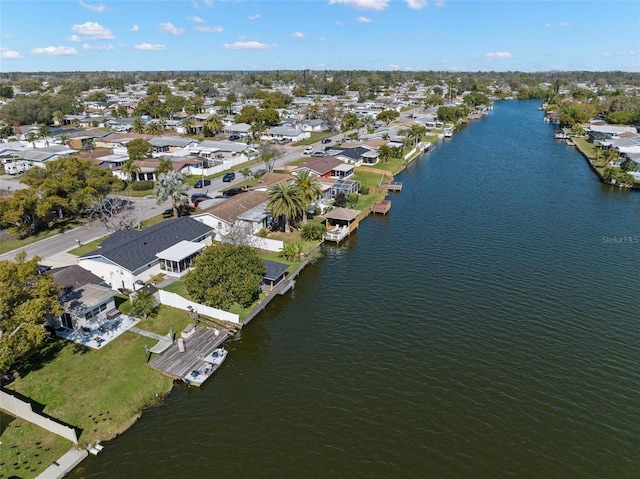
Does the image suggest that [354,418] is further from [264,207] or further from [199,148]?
[199,148]

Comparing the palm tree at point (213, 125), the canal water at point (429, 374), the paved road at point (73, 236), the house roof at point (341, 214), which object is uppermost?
the palm tree at point (213, 125)

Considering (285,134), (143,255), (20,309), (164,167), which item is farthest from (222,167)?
(20,309)

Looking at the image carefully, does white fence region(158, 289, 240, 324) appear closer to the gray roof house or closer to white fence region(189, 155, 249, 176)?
the gray roof house

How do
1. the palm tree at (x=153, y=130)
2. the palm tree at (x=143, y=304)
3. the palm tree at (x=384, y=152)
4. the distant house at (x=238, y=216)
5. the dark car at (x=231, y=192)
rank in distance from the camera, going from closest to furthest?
the palm tree at (x=143, y=304)
the distant house at (x=238, y=216)
the dark car at (x=231, y=192)
the palm tree at (x=384, y=152)
the palm tree at (x=153, y=130)

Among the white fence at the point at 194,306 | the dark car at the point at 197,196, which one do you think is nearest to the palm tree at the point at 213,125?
the dark car at the point at 197,196

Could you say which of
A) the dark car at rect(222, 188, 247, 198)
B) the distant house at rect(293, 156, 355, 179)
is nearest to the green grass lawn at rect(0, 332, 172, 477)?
the dark car at rect(222, 188, 247, 198)

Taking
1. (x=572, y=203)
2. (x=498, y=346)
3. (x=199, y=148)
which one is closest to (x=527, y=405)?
(x=498, y=346)

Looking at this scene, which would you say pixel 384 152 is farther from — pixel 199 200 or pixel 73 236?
pixel 73 236

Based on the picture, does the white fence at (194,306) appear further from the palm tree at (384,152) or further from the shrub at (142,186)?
the palm tree at (384,152)
